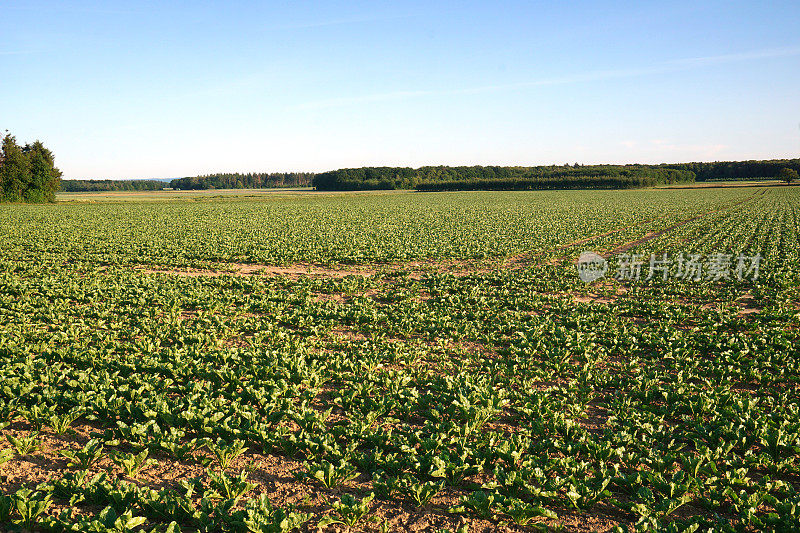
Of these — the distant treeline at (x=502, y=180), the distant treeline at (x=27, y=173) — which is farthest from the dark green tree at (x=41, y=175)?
the distant treeline at (x=502, y=180)

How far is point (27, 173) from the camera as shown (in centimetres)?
7144

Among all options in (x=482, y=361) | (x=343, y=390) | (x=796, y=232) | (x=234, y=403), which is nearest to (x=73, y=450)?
(x=234, y=403)

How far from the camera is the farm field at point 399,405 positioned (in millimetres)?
5031

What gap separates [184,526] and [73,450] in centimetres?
244

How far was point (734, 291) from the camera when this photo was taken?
1520cm

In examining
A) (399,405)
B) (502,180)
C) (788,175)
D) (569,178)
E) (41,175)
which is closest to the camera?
(399,405)

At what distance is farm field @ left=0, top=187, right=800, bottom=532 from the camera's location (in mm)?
5031

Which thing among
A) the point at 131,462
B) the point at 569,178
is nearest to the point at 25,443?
the point at 131,462

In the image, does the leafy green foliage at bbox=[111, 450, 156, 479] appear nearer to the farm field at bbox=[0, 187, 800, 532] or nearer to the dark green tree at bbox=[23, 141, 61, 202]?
the farm field at bbox=[0, 187, 800, 532]

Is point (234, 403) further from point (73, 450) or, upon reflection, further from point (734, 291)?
point (734, 291)

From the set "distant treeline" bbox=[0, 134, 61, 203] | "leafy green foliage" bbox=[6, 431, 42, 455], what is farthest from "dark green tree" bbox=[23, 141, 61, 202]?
"leafy green foliage" bbox=[6, 431, 42, 455]

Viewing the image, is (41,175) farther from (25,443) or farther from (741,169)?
(741,169)

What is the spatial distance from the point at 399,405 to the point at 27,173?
88.3m

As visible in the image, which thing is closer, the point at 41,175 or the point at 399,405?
the point at 399,405
